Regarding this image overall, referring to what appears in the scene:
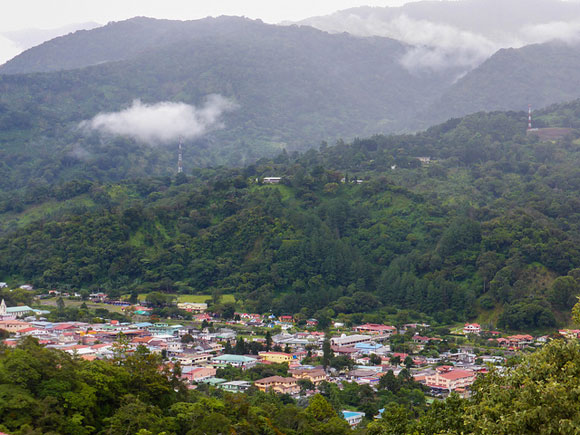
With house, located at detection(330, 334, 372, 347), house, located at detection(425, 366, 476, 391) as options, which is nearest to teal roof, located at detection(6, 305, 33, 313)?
house, located at detection(330, 334, 372, 347)

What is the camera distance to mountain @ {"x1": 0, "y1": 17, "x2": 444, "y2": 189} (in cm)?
10856

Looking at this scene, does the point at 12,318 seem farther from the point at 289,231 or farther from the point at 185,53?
the point at 185,53

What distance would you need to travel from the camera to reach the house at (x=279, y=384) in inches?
1196

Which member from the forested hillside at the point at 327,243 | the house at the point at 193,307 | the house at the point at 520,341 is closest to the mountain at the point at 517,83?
the forested hillside at the point at 327,243

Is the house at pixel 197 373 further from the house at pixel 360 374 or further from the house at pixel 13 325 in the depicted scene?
the house at pixel 13 325

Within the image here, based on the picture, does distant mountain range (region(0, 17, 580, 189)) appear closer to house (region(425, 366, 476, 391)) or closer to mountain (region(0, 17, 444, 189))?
mountain (region(0, 17, 444, 189))

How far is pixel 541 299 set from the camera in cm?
4538

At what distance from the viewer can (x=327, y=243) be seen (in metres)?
56.6

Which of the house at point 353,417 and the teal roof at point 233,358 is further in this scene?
the teal roof at point 233,358

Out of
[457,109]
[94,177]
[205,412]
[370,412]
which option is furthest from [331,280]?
[457,109]

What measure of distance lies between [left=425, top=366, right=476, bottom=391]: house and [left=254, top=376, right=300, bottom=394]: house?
243 inches

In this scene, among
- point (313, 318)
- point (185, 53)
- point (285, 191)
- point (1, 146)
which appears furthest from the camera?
point (185, 53)

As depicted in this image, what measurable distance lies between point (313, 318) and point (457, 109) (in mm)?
109458

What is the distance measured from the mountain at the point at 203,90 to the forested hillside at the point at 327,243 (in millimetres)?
36821
